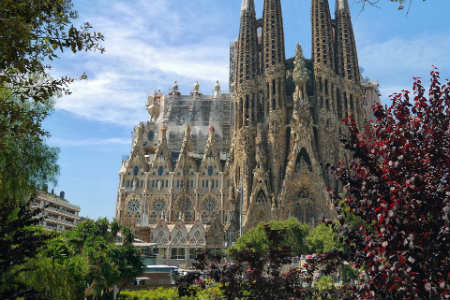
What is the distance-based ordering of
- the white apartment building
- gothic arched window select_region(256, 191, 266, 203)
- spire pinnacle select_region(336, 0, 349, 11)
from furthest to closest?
the white apartment building < spire pinnacle select_region(336, 0, 349, 11) < gothic arched window select_region(256, 191, 266, 203)

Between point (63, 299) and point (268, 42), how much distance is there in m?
63.0

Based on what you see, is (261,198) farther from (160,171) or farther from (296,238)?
(160,171)

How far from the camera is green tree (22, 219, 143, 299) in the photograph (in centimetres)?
1088

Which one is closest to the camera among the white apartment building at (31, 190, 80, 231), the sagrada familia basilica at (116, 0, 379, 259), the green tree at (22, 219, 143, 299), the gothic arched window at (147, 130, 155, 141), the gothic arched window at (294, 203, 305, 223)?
the green tree at (22, 219, 143, 299)

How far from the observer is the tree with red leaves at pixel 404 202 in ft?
21.5

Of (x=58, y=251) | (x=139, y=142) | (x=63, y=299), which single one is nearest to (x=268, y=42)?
(x=139, y=142)

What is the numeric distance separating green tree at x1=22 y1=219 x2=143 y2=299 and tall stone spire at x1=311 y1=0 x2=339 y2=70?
178 feet

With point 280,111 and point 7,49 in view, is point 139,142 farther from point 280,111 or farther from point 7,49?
point 7,49

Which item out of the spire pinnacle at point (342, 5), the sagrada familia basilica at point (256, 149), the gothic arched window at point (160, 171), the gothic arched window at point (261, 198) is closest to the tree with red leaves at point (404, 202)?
the sagrada familia basilica at point (256, 149)

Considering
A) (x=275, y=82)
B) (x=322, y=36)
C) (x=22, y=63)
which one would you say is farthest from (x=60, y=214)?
(x=22, y=63)

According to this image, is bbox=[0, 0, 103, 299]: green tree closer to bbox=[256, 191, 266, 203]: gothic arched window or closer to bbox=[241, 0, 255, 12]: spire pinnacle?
bbox=[256, 191, 266, 203]: gothic arched window

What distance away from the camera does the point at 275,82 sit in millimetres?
65812

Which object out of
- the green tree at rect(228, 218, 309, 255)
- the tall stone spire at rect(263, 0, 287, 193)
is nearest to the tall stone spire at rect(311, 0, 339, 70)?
the tall stone spire at rect(263, 0, 287, 193)

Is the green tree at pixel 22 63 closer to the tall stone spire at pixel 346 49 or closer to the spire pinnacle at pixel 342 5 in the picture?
the tall stone spire at pixel 346 49
